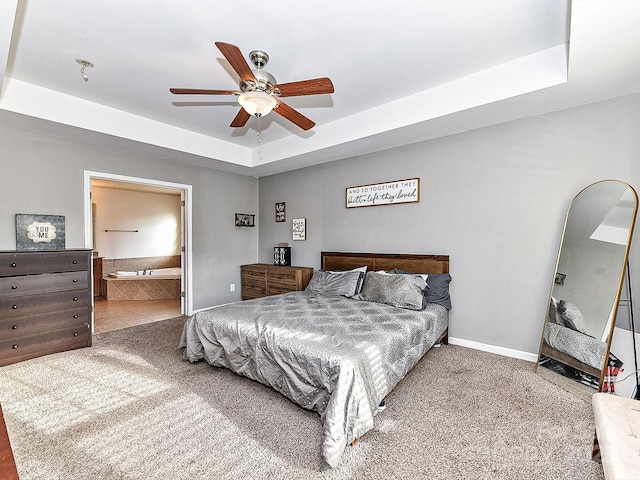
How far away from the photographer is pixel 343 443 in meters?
1.73

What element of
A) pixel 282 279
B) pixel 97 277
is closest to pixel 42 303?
pixel 282 279

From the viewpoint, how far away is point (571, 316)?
2652 millimetres

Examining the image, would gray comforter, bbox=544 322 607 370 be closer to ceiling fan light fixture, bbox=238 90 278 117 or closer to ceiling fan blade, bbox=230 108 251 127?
ceiling fan light fixture, bbox=238 90 278 117

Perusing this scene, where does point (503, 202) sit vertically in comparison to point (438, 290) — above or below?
above

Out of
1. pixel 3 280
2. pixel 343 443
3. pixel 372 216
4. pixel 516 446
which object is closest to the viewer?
pixel 343 443

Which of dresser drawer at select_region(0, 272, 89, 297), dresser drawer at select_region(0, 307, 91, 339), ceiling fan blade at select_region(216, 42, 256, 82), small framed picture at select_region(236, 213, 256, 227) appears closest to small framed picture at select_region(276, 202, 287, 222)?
small framed picture at select_region(236, 213, 256, 227)

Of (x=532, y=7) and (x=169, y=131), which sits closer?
(x=532, y=7)

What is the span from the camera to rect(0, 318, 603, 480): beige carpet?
1.68m

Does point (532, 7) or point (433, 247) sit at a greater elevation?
point (532, 7)

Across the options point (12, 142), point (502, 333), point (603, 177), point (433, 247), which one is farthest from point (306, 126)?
point (12, 142)

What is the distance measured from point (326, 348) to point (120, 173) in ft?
12.3

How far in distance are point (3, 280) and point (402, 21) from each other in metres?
4.16

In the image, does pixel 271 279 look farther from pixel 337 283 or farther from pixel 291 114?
pixel 291 114

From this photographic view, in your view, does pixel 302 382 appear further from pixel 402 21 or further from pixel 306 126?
pixel 402 21
